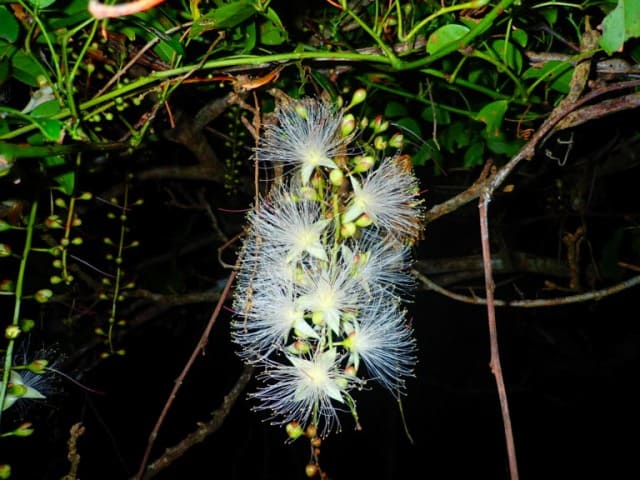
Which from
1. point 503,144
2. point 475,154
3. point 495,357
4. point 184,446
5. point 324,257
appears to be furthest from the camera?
point 475,154

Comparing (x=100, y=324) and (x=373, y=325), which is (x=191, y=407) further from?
(x=373, y=325)

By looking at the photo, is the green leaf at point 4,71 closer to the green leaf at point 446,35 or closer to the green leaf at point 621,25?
the green leaf at point 446,35

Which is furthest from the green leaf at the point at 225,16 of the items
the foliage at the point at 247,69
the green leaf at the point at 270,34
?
the green leaf at the point at 270,34

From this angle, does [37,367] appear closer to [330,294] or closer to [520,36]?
[330,294]

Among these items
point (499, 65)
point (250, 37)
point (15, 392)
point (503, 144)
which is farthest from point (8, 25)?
point (503, 144)

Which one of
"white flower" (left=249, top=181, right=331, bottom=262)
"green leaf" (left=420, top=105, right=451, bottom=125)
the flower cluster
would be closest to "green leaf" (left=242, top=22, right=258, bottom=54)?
the flower cluster

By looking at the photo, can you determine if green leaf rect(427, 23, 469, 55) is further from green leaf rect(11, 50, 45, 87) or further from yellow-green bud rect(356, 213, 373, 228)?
green leaf rect(11, 50, 45, 87)
